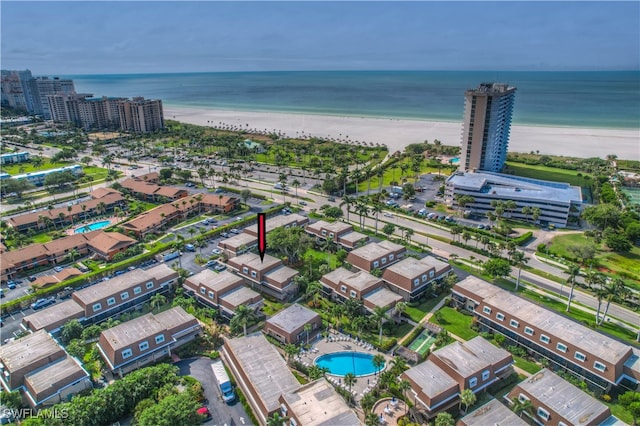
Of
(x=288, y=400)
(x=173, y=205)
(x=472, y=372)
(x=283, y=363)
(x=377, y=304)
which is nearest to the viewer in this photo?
(x=288, y=400)

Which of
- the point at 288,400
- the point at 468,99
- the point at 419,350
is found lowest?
the point at 419,350

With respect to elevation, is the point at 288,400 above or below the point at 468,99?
below

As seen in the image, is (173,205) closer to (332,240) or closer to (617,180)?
(332,240)

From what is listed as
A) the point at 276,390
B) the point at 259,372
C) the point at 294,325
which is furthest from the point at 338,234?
the point at 276,390

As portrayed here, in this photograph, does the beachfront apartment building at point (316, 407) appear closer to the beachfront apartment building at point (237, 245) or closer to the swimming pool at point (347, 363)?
the swimming pool at point (347, 363)

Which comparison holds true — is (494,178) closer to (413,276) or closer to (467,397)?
(413,276)

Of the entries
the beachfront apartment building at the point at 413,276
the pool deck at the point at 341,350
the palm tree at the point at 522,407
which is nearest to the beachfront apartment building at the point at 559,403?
the palm tree at the point at 522,407

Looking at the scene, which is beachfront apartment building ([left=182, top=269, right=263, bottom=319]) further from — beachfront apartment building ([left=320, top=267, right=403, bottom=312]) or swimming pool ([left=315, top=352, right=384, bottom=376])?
swimming pool ([left=315, top=352, right=384, bottom=376])

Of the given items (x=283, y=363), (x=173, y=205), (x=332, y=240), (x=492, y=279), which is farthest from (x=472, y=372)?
(x=173, y=205)
